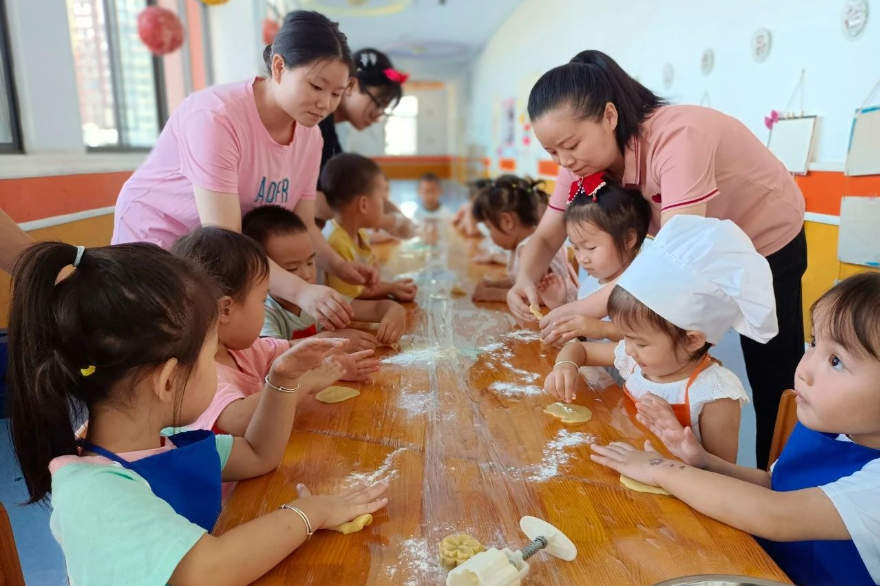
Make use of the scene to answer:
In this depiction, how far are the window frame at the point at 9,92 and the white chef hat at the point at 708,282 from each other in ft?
8.06

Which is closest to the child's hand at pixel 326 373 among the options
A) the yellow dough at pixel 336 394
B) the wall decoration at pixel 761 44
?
the yellow dough at pixel 336 394

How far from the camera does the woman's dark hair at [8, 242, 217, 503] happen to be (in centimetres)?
73

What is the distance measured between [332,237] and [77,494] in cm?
180

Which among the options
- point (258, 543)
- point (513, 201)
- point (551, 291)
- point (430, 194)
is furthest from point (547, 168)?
point (258, 543)

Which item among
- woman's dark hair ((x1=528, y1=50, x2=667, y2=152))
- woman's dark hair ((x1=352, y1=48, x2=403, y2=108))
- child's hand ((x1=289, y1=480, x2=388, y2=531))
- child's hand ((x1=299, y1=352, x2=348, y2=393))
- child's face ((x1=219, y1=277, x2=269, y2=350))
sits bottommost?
child's hand ((x1=289, y1=480, x2=388, y2=531))

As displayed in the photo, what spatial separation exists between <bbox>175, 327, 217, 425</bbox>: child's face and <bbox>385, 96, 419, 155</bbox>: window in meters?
14.2

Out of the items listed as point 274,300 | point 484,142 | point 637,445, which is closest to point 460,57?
point 484,142

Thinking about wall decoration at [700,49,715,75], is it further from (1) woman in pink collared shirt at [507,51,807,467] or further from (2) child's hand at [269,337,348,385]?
(2) child's hand at [269,337,348,385]

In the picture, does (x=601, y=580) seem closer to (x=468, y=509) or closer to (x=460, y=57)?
(x=468, y=509)

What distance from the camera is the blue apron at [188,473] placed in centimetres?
80

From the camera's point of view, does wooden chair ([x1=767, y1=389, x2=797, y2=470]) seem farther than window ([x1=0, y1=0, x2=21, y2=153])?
No

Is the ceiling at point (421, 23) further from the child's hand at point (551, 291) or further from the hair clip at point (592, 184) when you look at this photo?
the hair clip at point (592, 184)

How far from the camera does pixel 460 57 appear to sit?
10.7m

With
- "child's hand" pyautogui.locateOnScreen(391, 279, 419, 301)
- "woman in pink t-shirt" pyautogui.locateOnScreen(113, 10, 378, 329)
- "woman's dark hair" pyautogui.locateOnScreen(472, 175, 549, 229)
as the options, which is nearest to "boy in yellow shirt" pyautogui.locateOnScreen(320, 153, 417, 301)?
"child's hand" pyautogui.locateOnScreen(391, 279, 419, 301)
